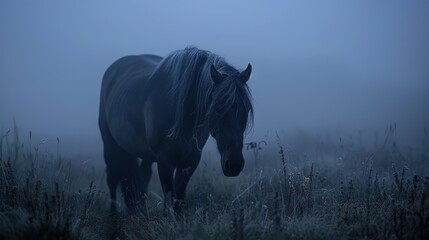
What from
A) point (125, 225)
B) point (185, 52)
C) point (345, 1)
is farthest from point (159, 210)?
point (345, 1)

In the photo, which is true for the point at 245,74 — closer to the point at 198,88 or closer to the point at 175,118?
the point at 198,88

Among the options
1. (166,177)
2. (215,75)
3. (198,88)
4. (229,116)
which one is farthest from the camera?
(166,177)

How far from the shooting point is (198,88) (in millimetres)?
3973

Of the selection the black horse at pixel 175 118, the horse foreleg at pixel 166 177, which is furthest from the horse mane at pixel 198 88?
the horse foreleg at pixel 166 177

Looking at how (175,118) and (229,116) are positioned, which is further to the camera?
(175,118)

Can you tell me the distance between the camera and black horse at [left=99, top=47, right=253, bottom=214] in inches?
137

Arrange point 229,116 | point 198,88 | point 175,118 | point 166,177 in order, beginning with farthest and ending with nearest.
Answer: point 166,177 < point 175,118 < point 198,88 < point 229,116

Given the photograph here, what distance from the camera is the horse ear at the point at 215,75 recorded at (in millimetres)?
3627

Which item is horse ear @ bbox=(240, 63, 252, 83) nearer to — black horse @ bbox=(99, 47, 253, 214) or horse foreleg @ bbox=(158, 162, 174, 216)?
black horse @ bbox=(99, 47, 253, 214)

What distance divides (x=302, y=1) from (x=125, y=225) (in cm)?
15584

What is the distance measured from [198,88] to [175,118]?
0.44 m

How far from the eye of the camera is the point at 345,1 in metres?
111

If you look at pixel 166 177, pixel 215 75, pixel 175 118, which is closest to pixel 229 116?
pixel 215 75

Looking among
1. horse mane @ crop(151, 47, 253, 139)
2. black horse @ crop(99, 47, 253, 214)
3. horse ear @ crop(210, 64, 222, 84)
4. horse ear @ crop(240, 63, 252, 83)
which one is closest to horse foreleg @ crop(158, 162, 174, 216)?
black horse @ crop(99, 47, 253, 214)
